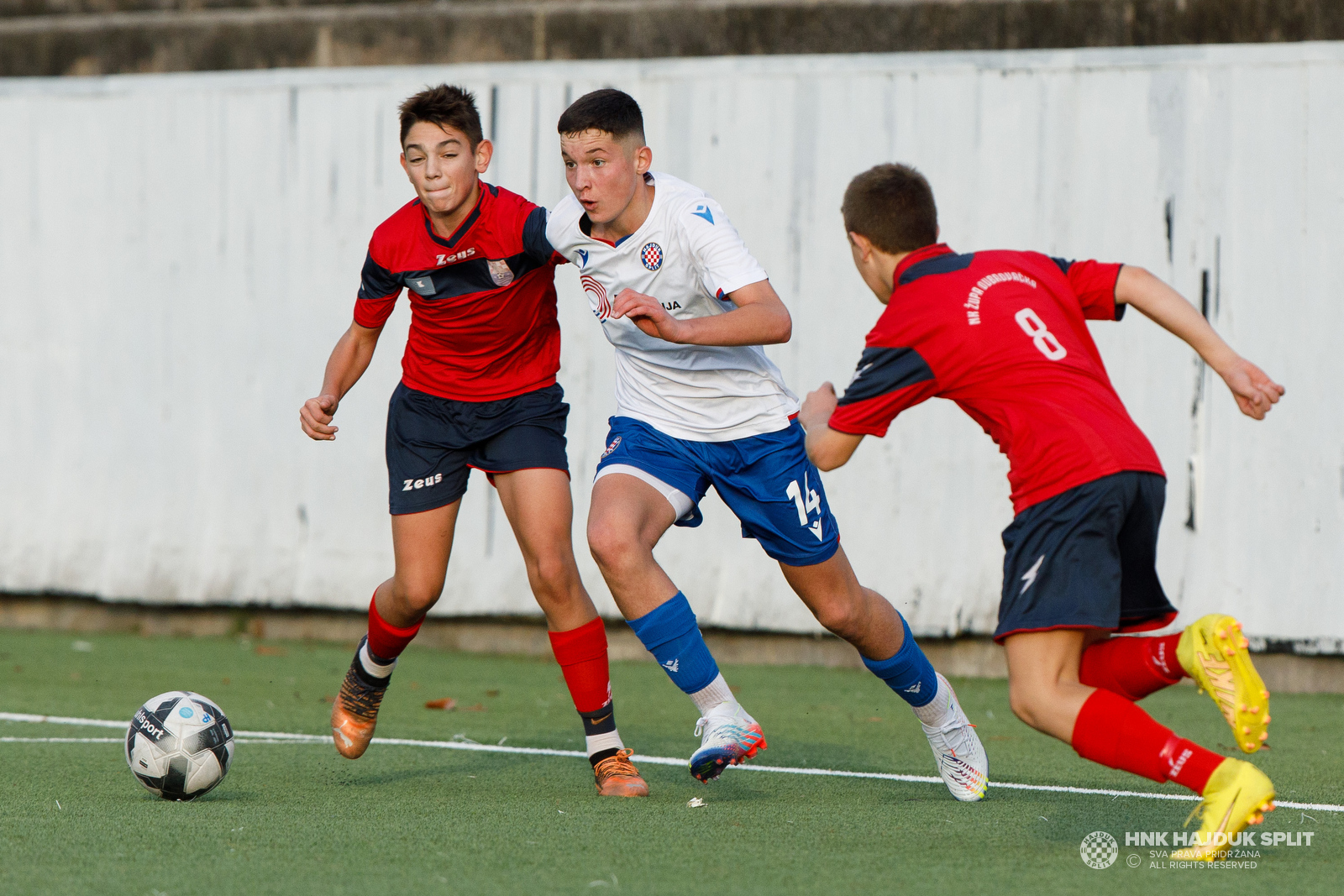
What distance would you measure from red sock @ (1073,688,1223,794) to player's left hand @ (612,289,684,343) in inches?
58.4

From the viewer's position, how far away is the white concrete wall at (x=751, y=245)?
7.77m

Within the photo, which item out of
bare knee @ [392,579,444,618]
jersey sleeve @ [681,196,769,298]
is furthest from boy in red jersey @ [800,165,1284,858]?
bare knee @ [392,579,444,618]

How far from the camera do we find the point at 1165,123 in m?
7.93

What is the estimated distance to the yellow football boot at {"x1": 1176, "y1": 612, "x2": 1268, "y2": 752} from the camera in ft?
11.6

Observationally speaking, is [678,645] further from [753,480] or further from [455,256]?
[455,256]

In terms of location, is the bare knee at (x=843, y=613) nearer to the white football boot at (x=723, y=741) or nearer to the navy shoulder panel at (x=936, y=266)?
the white football boot at (x=723, y=741)

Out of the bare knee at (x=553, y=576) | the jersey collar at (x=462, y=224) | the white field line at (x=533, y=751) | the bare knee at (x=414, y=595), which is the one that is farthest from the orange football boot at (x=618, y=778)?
the jersey collar at (x=462, y=224)

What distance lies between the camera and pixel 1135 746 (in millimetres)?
3570

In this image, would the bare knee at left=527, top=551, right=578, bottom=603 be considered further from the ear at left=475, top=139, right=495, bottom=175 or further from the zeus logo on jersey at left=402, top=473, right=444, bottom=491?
the ear at left=475, top=139, right=495, bottom=175

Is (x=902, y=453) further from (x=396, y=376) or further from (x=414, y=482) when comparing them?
(x=414, y=482)

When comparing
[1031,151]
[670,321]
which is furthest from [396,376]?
[670,321]

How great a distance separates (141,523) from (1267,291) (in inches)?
274

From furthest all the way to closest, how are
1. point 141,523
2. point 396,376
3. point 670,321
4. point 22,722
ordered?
point 141,523 → point 396,376 → point 22,722 → point 670,321

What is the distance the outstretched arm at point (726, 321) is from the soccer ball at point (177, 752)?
72.6 inches
